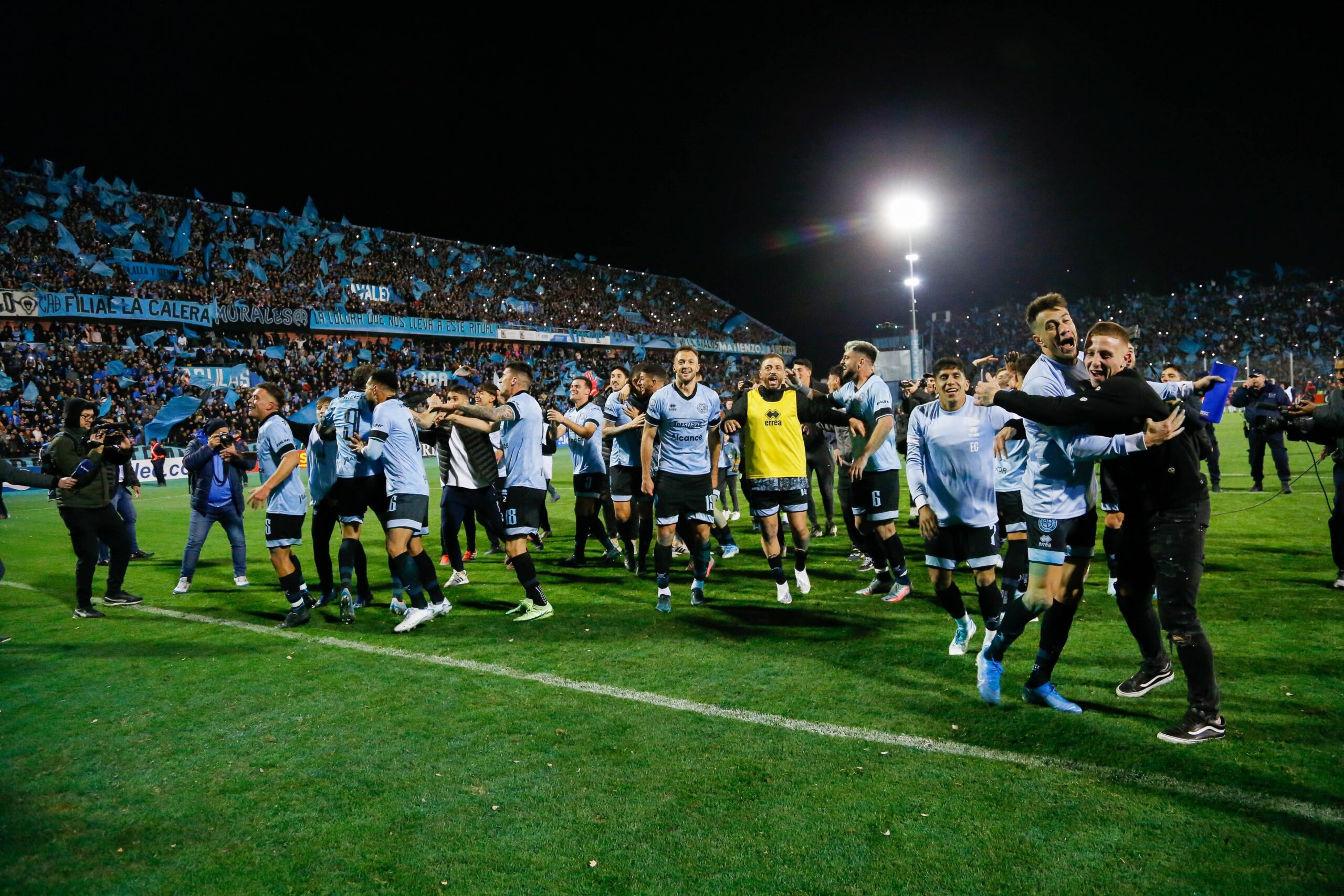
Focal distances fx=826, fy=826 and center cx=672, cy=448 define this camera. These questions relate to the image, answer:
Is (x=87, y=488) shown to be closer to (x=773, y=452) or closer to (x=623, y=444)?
(x=623, y=444)

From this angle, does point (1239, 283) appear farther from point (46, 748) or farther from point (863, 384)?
point (46, 748)

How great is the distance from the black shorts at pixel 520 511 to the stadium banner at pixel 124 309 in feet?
102

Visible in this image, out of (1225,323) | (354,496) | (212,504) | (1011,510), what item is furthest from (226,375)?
(1225,323)

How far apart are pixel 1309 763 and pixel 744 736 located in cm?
250

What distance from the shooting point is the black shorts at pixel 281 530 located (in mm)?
7039

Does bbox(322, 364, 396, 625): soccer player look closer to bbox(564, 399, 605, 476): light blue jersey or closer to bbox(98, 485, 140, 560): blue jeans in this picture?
bbox(564, 399, 605, 476): light blue jersey

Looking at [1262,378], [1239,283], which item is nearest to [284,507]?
[1262,378]

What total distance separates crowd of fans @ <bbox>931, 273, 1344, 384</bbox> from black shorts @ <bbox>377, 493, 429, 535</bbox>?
57536 mm

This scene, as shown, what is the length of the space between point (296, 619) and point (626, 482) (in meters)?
3.59

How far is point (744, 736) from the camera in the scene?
4.20 m

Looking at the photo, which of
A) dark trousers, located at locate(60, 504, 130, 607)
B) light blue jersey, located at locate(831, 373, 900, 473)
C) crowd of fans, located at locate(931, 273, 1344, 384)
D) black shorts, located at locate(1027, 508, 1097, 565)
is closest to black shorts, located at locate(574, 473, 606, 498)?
light blue jersey, located at locate(831, 373, 900, 473)

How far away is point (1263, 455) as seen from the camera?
43.9 ft

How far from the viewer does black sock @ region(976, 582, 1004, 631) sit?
5.32 m

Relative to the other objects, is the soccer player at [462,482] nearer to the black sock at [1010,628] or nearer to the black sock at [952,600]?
the black sock at [952,600]
